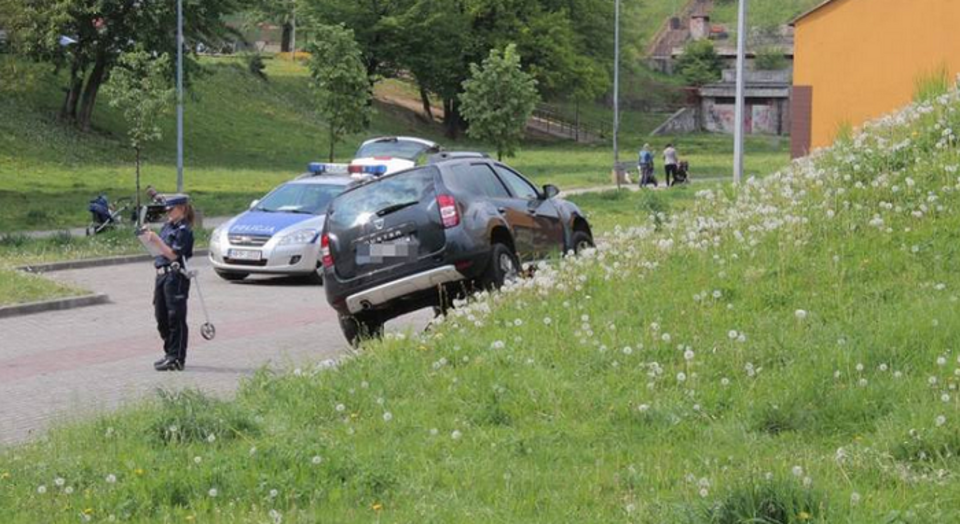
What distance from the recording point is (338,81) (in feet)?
141

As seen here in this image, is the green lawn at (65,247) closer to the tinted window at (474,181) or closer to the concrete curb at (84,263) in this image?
the concrete curb at (84,263)

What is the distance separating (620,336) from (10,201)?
27.7 meters

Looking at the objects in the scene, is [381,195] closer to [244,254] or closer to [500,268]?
[500,268]

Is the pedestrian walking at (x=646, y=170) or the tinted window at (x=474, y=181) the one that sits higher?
the tinted window at (x=474, y=181)

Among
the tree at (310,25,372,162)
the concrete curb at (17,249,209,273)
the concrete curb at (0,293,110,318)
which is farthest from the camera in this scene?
the tree at (310,25,372,162)

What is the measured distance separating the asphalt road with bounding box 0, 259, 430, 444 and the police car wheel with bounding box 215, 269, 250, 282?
329 mm

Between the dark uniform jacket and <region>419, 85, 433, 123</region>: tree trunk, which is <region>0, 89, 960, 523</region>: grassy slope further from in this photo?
<region>419, 85, 433, 123</region>: tree trunk

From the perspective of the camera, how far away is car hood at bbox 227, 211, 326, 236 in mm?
20967

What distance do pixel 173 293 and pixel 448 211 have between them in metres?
2.56

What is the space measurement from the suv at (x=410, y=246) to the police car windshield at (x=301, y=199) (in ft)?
25.7

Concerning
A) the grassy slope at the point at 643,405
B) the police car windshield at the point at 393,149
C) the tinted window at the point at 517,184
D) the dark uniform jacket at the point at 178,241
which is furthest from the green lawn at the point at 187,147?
the grassy slope at the point at 643,405

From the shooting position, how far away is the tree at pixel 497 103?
45.8m

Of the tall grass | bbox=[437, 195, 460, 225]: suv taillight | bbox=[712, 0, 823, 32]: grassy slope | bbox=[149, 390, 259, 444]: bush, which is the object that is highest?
bbox=[712, 0, 823, 32]: grassy slope

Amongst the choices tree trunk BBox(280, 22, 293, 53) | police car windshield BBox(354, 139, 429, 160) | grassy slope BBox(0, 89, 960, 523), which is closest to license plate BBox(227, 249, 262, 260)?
grassy slope BBox(0, 89, 960, 523)
